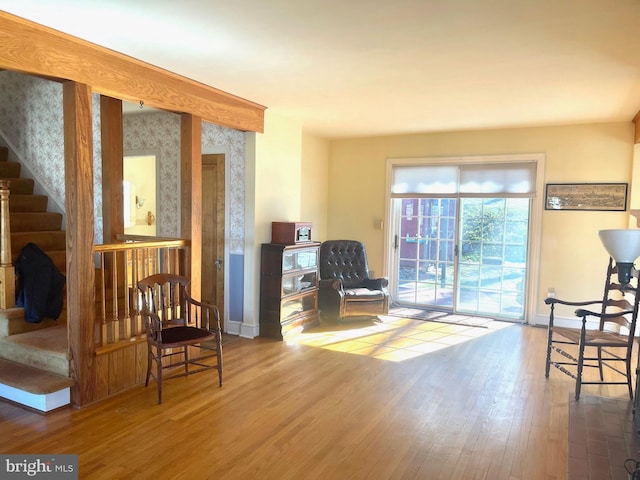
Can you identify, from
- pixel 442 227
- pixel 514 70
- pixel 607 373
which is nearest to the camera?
pixel 514 70

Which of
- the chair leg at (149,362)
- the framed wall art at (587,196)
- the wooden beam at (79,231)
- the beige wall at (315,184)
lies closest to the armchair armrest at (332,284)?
the beige wall at (315,184)

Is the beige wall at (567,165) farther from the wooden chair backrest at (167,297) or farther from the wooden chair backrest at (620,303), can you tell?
the wooden chair backrest at (167,297)

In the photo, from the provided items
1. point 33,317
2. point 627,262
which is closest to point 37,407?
point 33,317

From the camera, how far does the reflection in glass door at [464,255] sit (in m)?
5.99

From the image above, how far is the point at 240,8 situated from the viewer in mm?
2498

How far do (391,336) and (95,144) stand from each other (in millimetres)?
3944

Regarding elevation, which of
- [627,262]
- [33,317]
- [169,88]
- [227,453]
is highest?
[169,88]

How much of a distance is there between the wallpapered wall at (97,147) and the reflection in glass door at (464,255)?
2.68m

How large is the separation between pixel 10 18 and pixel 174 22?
94 centimetres

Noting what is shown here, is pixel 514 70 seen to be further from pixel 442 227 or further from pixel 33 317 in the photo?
pixel 33 317

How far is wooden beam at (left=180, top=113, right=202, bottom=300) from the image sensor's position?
404 cm

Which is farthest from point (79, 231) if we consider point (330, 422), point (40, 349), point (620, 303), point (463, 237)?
point (463, 237)

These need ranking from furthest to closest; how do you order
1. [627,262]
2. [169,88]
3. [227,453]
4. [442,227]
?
[442,227], [169,88], [227,453], [627,262]

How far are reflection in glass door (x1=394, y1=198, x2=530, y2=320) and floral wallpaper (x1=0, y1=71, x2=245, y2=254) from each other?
8.91 feet
